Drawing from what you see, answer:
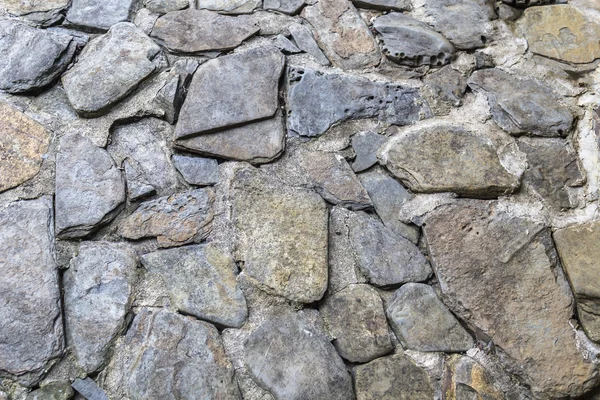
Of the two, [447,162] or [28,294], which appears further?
[447,162]

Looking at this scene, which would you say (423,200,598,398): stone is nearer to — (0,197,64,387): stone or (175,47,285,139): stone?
(175,47,285,139): stone

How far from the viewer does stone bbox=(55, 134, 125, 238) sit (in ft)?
3.28

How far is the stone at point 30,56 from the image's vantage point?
111 centimetres

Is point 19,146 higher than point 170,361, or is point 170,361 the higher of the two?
point 19,146

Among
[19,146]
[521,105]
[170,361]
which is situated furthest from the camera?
[521,105]

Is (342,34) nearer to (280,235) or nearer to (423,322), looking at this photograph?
(280,235)

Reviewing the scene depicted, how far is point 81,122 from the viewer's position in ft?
3.62

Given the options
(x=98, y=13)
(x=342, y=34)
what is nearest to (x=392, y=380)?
(x=342, y=34)

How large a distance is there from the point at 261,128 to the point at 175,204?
0.24 m

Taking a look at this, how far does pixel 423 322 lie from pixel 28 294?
0.72 metres

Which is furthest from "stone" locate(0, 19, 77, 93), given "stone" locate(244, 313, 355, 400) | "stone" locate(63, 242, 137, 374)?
"stone" locate(244, 313, 355, 400)

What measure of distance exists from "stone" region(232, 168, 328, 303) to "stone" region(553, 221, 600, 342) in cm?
47

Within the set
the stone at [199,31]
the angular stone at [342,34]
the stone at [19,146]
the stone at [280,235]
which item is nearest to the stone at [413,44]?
the angular stone at [342,34]

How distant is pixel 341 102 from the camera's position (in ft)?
3.77
